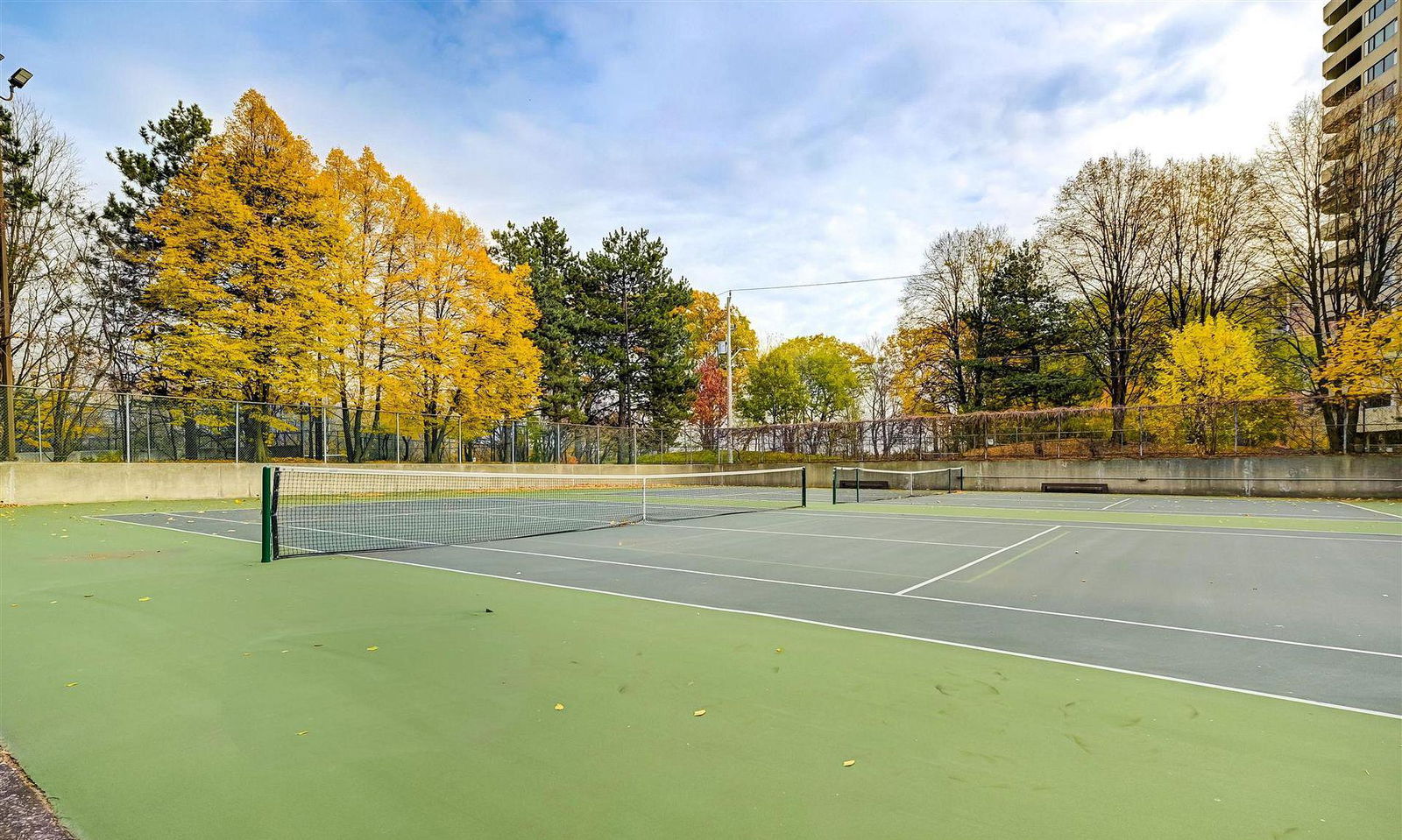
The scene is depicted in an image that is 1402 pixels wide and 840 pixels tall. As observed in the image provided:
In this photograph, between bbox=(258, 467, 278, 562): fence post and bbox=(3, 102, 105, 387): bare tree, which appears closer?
bbox=(258, 467, 278, 562): fence post

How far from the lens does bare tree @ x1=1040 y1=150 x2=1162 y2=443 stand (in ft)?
112

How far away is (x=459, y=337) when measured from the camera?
28.2 metres

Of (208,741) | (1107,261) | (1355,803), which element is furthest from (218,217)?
(1107,261)

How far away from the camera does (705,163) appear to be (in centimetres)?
2747

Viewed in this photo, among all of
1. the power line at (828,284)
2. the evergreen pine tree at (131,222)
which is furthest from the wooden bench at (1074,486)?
the evergreen pine tree at (131,222)

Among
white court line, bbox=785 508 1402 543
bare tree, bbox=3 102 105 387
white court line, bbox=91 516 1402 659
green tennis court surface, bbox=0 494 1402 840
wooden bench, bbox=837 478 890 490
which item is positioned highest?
bare tree, bbox=3 102 105 387

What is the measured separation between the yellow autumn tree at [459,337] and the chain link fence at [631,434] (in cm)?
100

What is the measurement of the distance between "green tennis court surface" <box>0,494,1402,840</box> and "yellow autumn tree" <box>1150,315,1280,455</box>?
2286cm

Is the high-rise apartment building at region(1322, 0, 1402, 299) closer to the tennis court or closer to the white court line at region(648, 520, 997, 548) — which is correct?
the tennis court

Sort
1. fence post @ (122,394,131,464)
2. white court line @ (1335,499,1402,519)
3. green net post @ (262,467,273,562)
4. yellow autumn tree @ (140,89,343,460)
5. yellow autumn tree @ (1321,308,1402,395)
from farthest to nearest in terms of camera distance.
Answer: yellow autumn tree @ (1321,308,1402,395) → yellow autumn tree @ (140,89,343,460) → fence post @ (122,394,131,464) → white court line @ (1335,499,1402,519) → green net post @ (262,467,273,562)

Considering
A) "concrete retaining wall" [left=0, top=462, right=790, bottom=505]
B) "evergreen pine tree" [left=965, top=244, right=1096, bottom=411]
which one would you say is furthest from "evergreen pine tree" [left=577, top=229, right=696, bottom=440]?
"concrete retaining wall" [left=0, top=462, right=790, bottom=505]

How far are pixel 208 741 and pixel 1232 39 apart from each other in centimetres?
2312

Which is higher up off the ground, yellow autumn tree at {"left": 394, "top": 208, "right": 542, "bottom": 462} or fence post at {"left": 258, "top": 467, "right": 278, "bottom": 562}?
yellow autumn tree at {"left": 394, "top": 208, "right": 542, "bottom": 462}

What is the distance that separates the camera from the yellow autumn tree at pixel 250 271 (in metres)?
21.5
